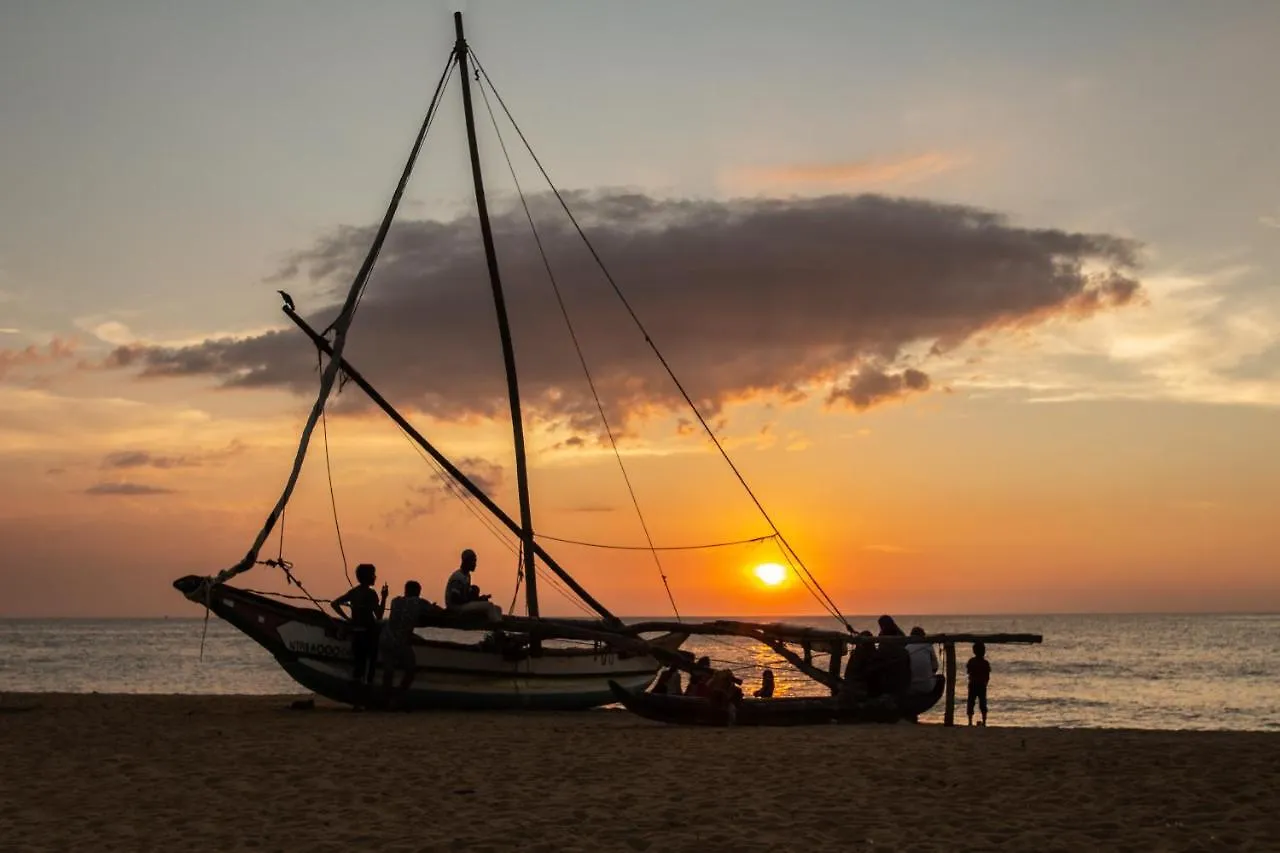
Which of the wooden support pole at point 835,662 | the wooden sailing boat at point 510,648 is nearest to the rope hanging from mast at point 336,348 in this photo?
the wooden sailing boat at point 510,648

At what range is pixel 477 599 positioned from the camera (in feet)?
71.1

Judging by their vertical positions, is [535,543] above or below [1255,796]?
above

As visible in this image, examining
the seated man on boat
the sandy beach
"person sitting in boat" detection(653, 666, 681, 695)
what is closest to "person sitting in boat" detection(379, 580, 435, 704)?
the sandy beach

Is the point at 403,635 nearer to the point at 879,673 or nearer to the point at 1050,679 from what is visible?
the point at 879,673

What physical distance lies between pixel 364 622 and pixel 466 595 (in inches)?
77.4

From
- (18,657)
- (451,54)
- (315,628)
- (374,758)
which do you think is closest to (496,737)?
(374,758)

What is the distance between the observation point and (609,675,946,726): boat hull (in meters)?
20.2

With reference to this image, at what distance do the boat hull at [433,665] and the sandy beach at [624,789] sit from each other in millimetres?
2975

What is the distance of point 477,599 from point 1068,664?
73791mm

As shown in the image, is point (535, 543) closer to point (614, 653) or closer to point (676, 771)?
point (614, 653)

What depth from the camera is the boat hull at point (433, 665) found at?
Answer: 70.2 feet

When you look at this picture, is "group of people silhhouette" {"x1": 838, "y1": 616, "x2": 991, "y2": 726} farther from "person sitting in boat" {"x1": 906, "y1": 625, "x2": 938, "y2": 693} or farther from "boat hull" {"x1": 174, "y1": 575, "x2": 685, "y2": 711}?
"boat hull" {"x1": 174, "y1": 575, "x2": 685, "y2": 711}

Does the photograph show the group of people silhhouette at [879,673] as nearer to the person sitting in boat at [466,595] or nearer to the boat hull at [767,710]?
the boat hull at [767,710]

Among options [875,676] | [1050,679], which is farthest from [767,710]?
[1050,679]
